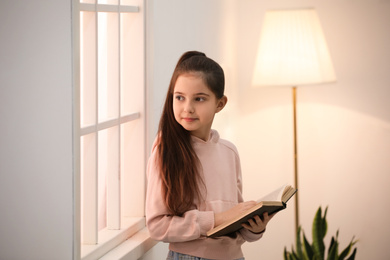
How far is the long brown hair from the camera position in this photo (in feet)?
4.99

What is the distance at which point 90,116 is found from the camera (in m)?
1.62

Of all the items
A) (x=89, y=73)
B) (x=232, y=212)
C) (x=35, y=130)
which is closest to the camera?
(x=35, y=130)

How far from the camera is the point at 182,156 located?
1550mm

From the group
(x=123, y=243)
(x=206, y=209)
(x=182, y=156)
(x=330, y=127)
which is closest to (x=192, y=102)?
(x=182, y=156)

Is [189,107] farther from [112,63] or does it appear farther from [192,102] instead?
[112,63]

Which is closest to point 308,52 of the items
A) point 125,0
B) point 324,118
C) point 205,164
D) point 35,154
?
point 324,118

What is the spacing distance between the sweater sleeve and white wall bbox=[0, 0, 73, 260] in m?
0.23

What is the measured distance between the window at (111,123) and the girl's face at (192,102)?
Result: 23 cm

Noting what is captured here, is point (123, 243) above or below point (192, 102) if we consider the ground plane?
below

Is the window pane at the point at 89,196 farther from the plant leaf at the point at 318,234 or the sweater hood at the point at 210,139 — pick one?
the plant leaf at the point at 318,234

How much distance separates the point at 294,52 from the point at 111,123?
1.71 meters

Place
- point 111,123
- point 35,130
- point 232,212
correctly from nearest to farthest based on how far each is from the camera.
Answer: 1. point 35,130
2. point 232,212
3. point 111,123

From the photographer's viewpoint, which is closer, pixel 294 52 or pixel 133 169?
pixel 133 169

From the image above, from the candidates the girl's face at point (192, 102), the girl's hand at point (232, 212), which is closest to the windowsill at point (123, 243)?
the girl's hand at point (232, 212)
